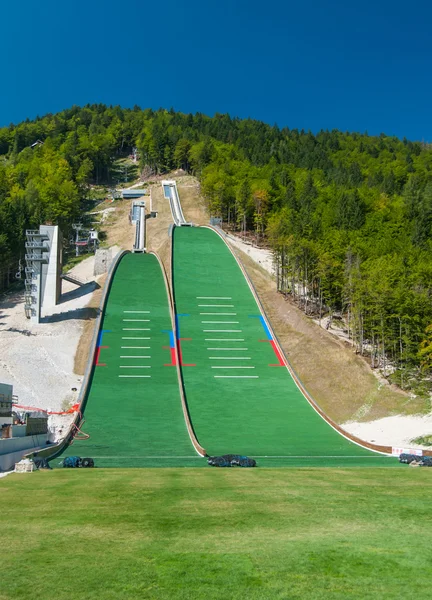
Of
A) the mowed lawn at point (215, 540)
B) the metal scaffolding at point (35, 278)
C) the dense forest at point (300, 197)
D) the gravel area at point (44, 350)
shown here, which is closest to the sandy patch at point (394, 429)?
the dense forest at point (300, 197)

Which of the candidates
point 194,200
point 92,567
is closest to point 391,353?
point 92,567

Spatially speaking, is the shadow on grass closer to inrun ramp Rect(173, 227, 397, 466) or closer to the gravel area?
the gravel area

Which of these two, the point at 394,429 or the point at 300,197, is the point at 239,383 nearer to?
the point at 394,429

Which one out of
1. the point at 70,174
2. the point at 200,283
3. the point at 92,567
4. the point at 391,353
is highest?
the point at 70,174

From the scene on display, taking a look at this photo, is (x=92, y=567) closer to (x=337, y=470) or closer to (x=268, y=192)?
(x=337, y=470)

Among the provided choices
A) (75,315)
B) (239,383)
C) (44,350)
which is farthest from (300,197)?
(44,350)

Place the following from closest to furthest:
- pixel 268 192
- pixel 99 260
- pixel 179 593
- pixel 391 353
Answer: pixel 179 593, pixel 391 353, pixel 99 260, pixel 268 192

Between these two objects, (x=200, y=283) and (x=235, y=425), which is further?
(x=200, y=283)
